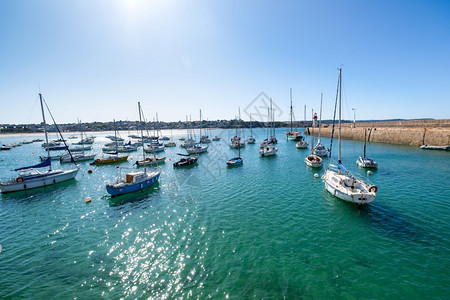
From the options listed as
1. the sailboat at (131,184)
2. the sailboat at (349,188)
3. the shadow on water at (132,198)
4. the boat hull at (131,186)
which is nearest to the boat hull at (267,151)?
the sailboat at (349,188)

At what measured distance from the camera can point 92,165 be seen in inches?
2005

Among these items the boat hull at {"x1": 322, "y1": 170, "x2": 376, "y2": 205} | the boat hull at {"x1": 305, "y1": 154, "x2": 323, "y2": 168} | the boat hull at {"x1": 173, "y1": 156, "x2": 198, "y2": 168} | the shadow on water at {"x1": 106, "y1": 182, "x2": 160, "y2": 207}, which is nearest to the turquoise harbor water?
the shadow on water at {"x1": 106, "y1": 182, "x2": 160, "y2": 207}

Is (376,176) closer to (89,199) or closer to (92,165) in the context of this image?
(89,199)

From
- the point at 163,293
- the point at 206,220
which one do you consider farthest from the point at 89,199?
the point at 163,293

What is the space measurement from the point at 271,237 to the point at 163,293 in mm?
9064

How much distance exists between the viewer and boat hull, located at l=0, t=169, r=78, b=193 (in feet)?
96.8

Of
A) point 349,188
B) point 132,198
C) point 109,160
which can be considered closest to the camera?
point 349,188

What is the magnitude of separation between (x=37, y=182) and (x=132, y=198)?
19007 mm

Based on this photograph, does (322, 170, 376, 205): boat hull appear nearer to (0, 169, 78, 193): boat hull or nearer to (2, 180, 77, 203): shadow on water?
(2, 180, 77, 203): shadow on water

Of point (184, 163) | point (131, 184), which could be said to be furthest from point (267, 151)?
point (131, 184)

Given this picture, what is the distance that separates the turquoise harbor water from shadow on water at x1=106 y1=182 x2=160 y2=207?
27cm

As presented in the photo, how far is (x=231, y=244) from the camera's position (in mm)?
15359

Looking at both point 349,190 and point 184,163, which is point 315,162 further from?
point 184,163

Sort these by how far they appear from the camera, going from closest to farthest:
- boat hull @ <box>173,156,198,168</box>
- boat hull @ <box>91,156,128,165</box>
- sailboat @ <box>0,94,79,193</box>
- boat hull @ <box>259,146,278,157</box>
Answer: sailboat @ <box>0,94,79,193</box>
boat hull @ <box>173,156,198,168</box>
boat hull @ <box>91,156,128,165</box>
boat hull @ <box>259,146,278,157</box>
